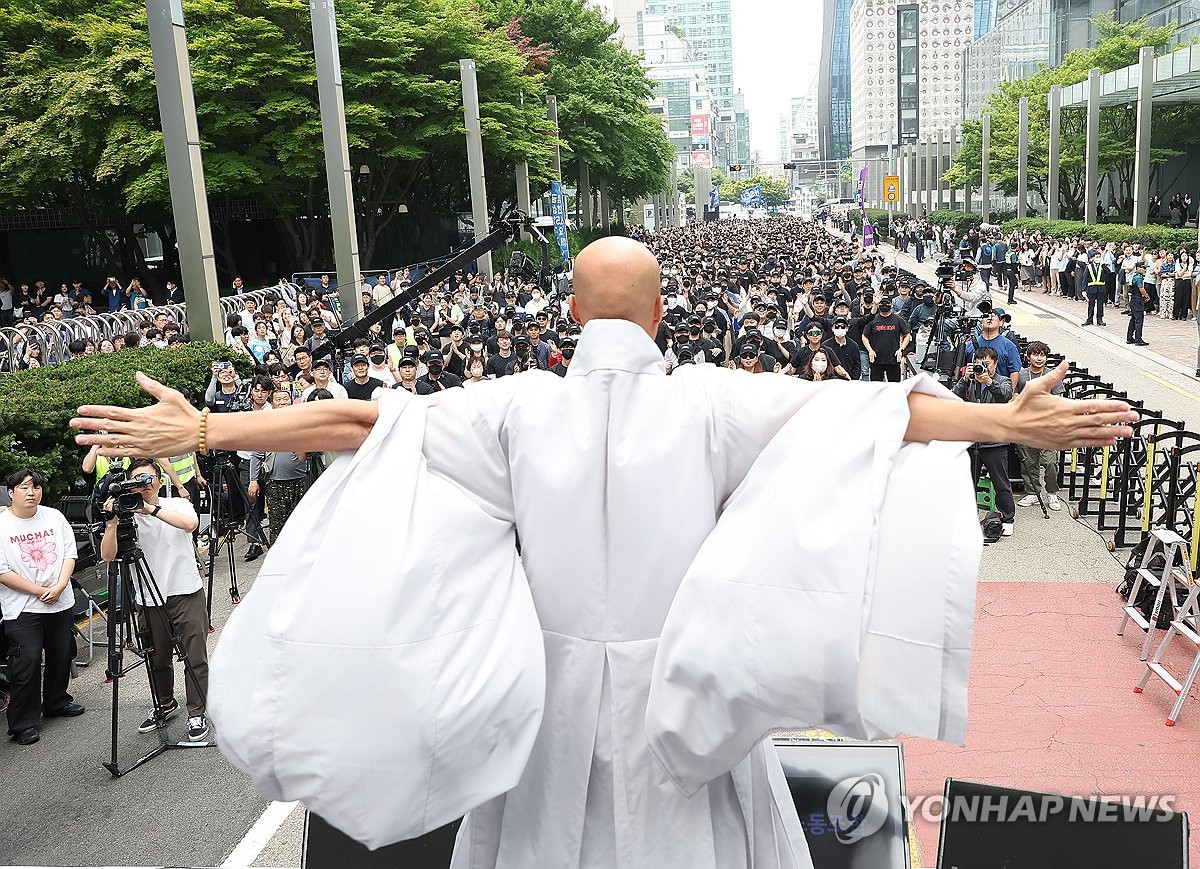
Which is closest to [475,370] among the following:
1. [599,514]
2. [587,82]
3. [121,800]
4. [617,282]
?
[121,800]

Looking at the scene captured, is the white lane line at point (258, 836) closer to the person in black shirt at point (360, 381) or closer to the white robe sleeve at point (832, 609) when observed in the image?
the white robe sleeve at point (832, 609)

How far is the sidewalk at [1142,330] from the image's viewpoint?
2291 cm

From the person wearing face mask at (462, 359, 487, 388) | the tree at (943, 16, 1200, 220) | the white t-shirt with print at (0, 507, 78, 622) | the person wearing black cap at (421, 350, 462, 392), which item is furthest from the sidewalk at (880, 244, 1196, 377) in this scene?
the white t-shirt with print at (0, 507, 78, 622)

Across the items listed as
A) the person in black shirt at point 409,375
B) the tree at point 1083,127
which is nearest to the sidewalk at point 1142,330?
the person in black shirt at point 409,375

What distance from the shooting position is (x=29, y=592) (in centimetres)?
770

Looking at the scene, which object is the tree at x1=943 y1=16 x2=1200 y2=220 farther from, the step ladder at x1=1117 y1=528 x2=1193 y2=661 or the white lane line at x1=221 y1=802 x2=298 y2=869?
the white lane line at x1=221 y1=802 x2=298 y2=869

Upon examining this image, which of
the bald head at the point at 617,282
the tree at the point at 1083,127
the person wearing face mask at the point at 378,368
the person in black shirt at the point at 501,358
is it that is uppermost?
the tree at the point at 1083,127

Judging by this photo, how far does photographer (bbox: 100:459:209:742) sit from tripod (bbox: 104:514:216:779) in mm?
14

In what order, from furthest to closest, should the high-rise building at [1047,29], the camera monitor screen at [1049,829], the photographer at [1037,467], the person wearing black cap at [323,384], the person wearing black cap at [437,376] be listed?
the high-rise building at [1047,29] < the person wearing black cap at [437,376] < the person wearing black cap at [323,384] < the photographer at [1037,467] < the camera monitor screen at [1049,829]

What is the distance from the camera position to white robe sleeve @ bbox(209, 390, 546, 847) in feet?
7.59

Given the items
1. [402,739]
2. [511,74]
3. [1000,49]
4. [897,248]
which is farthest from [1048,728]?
[1000,49]

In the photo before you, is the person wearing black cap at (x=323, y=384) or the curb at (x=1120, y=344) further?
the curb at (x=1120, y=344)

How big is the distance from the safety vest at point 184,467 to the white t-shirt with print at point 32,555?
239 cm

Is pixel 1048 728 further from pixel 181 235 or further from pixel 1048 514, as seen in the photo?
pixel 181 235
